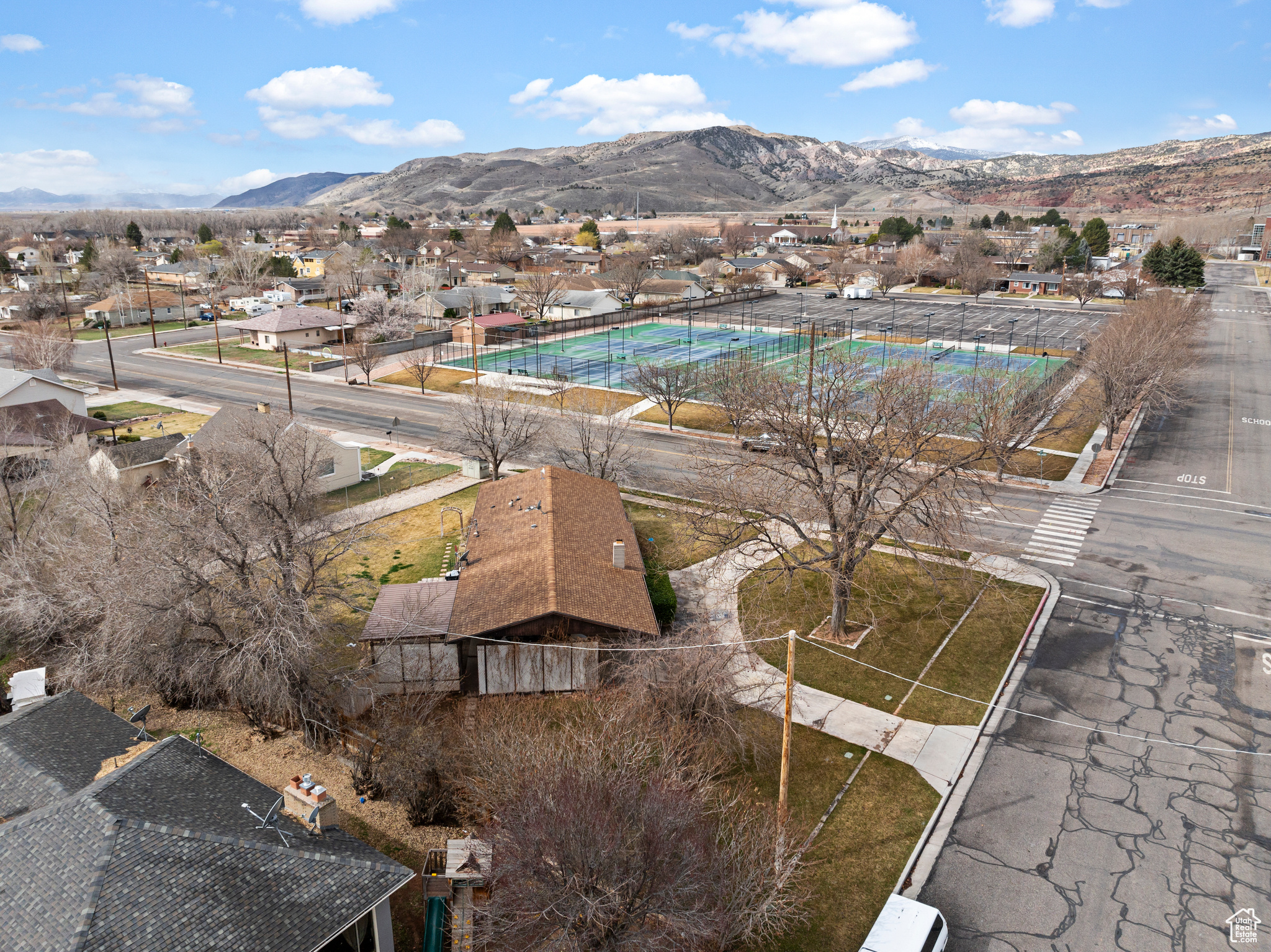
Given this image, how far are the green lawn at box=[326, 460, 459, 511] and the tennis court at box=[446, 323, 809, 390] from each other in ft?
65.2

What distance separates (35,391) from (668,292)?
2976 inches

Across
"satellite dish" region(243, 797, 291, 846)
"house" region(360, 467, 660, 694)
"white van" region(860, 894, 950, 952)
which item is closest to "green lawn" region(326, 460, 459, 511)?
"house" region(360, 467, 660, 694)

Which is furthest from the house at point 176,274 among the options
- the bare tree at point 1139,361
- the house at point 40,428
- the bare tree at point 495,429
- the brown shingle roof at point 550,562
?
the bare tree at point 1139,361

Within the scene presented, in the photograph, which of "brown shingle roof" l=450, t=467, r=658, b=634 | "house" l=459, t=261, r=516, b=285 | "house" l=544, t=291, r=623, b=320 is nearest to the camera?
"brown shingle roof" l=450, t=467, r=658, b=634

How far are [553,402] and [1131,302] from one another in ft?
280

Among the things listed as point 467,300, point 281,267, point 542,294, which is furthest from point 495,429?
→ point 281,267

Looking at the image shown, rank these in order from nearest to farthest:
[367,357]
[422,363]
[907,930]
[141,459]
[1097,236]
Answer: [907,930] → [141,459] → [422,363] → [367,357] → [1097,236]

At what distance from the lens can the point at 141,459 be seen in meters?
39.2

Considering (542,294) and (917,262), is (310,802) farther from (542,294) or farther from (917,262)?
(917,262)

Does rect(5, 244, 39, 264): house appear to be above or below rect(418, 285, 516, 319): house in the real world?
above

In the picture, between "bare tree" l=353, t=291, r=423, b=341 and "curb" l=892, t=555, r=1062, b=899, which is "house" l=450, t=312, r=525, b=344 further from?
"curb" l=892, t=555, r=1062, b=899

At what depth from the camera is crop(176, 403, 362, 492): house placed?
116ft

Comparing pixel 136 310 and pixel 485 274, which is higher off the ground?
pixel 485 274

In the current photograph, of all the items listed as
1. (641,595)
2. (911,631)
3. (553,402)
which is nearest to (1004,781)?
(911,631)
